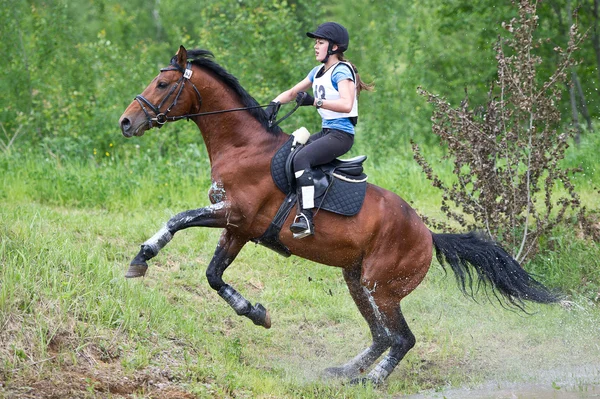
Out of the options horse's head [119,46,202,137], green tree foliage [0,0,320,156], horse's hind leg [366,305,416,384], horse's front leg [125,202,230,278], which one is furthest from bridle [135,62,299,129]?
green tree foliage [0,0,320,156]

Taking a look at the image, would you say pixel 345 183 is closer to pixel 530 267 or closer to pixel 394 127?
pixel 530 267

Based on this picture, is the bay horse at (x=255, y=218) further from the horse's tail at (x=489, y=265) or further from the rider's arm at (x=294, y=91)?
the rider's arm at (x=294, y=91)

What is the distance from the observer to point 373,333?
305 inches

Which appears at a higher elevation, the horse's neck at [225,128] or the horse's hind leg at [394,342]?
the horse's neck at [225,128]

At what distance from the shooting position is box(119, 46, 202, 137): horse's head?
684 centimetres

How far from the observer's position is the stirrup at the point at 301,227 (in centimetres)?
678

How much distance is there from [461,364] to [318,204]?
96.0 inches

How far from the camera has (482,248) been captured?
7.75m

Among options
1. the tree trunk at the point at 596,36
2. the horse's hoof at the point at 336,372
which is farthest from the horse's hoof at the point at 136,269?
the tree trunk at the point at 596,36

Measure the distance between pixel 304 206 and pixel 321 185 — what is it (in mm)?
264

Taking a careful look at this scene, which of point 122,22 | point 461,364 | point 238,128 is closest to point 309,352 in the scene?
point 461,364

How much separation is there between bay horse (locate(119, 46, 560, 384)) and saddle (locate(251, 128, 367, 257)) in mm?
65

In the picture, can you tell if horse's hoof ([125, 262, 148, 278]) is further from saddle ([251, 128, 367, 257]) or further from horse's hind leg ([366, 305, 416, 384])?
horse's hind leg ([366, 305, 416, 384])

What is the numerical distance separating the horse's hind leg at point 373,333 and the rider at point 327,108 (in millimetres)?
935
